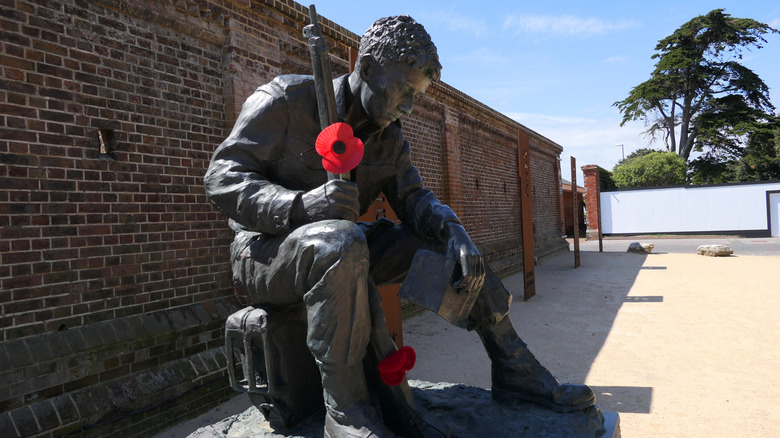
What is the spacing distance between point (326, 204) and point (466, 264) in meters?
0.56

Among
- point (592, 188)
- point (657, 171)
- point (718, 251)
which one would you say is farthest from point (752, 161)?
point (718, 251)

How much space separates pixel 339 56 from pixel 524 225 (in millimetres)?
4292

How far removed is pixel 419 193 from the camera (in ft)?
6.98

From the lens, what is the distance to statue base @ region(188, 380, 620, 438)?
1.75m

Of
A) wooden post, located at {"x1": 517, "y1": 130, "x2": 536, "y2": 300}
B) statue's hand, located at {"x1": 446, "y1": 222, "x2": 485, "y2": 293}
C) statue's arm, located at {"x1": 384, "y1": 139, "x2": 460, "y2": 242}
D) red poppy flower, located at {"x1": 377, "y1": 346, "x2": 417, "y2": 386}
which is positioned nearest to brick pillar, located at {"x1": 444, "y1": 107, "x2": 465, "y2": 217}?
wooden post, located at {"x1": 517, "y1": 130, "x2": 536, "y2": 300}

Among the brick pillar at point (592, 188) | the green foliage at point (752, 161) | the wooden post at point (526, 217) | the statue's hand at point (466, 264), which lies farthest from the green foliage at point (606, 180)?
the statue's hand at point (466, 264)

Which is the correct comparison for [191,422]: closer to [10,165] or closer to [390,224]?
[10,165]

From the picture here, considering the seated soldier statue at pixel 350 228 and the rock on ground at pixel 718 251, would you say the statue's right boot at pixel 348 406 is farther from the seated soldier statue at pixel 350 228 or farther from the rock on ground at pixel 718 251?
the rock on ground at pixel 718 251

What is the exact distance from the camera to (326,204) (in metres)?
1.53

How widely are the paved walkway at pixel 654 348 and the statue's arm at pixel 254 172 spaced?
2385mm

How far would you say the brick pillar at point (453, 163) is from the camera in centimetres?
836

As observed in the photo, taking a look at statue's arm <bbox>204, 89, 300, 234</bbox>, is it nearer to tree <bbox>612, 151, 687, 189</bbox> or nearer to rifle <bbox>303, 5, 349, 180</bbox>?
rifle <bbox>303, 5, 349, 180</bbox>

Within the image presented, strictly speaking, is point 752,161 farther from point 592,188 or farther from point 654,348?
point 654,348

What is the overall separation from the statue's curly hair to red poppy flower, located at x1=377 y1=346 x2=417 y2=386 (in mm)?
1008
